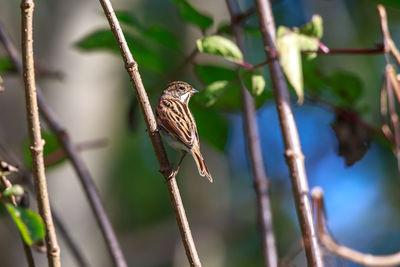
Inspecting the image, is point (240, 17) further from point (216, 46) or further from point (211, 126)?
point (216, 46)

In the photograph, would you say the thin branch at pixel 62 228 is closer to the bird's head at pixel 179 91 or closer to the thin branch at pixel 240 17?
the bird's head at pixel 179 91

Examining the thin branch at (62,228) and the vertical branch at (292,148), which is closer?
the vertical branch at (292,148)

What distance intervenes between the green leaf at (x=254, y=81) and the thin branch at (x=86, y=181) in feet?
2.49

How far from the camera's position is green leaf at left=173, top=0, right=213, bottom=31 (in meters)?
2.19

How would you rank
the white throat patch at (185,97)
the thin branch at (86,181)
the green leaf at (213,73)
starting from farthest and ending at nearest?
the white throat patch at (185,97)
the green leaf at (213,73)
the thin branch at (86,181)

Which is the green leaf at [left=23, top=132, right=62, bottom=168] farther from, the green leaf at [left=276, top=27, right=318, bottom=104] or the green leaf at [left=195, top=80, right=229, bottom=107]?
the green leaf at [left=276, top=27, right=318, bottom=104]

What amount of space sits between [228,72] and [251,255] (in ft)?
21.0

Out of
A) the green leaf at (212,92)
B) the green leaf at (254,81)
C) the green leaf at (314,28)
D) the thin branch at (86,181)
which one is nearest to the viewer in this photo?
the green leaf at (314,28)

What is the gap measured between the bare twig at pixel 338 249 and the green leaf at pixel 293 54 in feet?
1.28

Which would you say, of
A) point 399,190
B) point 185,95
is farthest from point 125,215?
point 185,95

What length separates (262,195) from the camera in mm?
2146

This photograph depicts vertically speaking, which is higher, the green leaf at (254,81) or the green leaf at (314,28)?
the green leaf at (314,28)

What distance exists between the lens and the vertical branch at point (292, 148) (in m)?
1.59

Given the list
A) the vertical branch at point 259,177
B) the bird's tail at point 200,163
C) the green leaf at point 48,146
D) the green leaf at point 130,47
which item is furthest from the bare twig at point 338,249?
the green leaf at point 48,146
